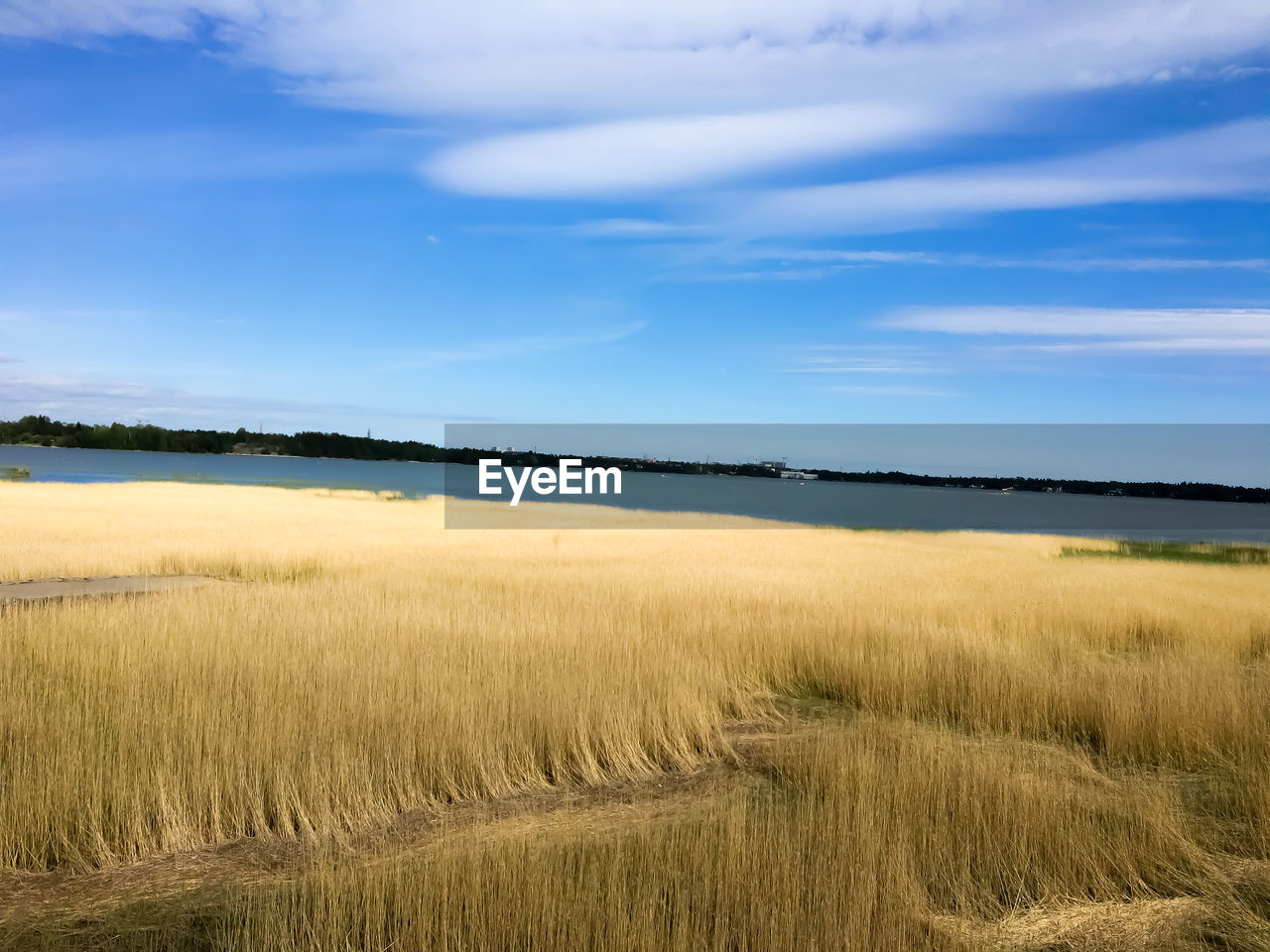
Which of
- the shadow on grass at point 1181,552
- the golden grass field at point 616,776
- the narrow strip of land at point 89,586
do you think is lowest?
the shadow on grass at point 1181,552

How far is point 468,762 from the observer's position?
24.6ft

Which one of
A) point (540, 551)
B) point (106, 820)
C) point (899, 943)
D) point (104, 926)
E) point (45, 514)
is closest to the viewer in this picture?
point (899, 943)

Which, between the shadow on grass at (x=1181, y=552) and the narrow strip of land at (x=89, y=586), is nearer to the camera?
the narrow strip of land at (x=89, y=586)

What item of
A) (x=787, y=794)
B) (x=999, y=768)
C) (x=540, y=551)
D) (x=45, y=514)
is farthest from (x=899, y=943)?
(x=45, y=514)

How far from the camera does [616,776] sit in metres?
7.89

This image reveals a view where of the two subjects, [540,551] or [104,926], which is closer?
[104,926]

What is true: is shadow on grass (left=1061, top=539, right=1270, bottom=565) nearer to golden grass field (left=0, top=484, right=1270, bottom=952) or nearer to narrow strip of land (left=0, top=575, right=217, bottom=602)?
golden grass field (left=0, top=484, right=1270, bottom=952)

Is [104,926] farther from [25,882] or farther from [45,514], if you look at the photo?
[45,514]

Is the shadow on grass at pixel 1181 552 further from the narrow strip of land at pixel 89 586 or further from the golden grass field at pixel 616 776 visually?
the narrow strip of land at pixel 89 586

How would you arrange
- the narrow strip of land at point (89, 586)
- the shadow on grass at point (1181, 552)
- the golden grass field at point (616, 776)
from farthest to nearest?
1. the shadow on grass at point (1181, 552)
2. the narrow strip of land at point (89, 586)
3. the golden grass field at point (616, 776)

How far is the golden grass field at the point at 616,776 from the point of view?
5.00 meters

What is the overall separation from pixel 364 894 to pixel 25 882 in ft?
7.65

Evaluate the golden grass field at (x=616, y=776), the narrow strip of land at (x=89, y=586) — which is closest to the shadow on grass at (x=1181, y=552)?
the golden grass field at (x=616, y=776)

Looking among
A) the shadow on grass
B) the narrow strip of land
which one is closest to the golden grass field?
the narrow strip of land
